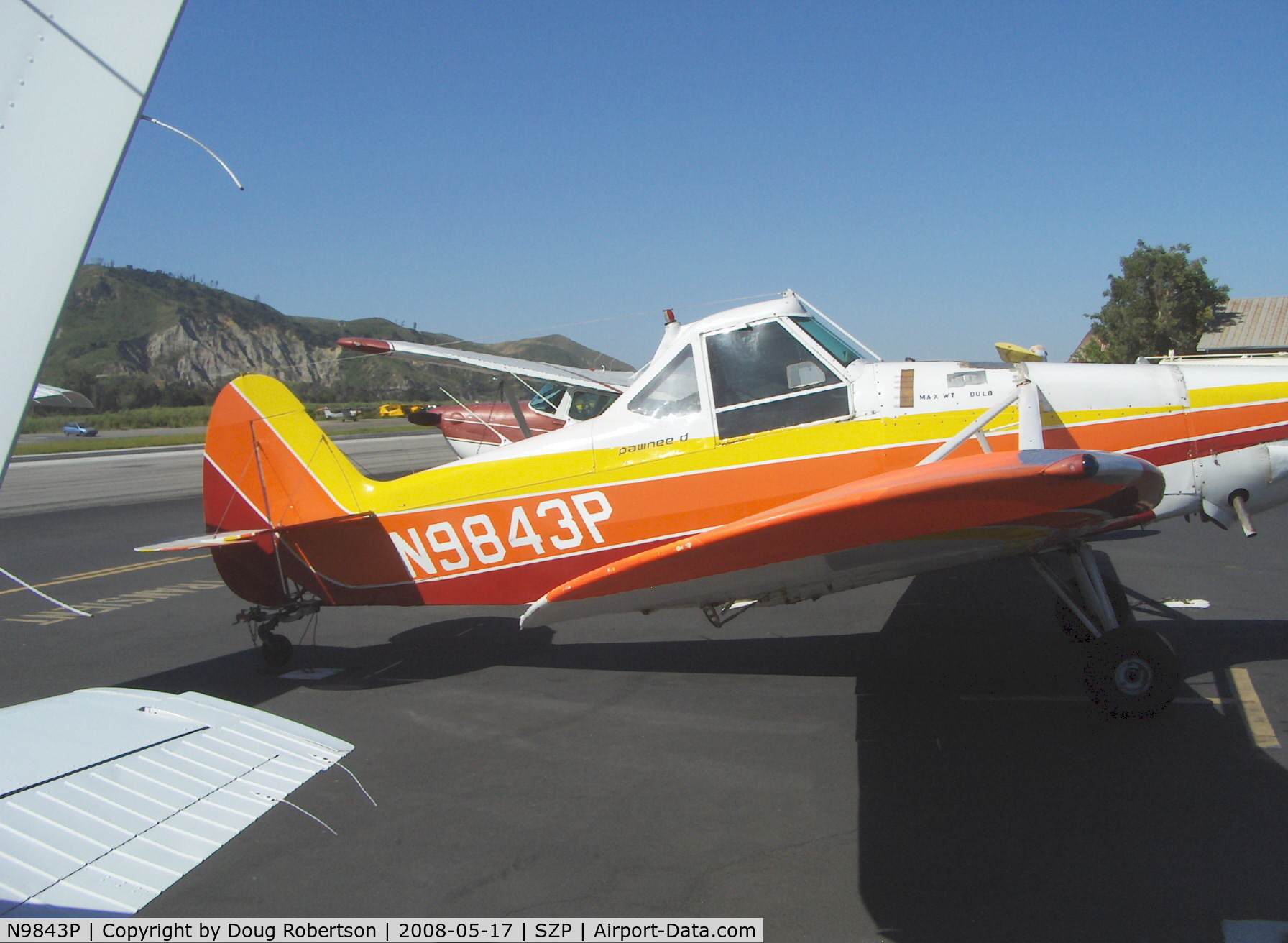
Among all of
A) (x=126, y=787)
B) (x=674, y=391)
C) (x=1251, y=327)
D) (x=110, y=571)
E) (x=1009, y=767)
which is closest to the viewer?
(x=126, y=787)

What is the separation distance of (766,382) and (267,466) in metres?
4.05

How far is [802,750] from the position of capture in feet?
15.6

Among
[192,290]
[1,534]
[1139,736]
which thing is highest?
[192,290]

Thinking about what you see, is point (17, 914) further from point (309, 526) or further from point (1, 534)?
point (1, 534)

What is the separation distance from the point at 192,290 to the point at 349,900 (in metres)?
12.7

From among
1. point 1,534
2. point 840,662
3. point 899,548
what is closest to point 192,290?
point 1,534

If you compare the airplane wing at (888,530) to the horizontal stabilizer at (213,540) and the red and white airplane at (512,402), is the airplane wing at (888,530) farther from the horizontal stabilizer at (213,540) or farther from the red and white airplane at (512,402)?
the red and white airplane at (512,402)

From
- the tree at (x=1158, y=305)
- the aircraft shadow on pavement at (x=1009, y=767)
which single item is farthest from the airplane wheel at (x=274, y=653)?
the tree at (x=1158, y=305)

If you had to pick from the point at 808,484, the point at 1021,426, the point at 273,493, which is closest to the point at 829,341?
the point at 808,484

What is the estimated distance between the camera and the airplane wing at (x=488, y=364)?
40.4ft

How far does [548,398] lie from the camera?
1689 centimetres

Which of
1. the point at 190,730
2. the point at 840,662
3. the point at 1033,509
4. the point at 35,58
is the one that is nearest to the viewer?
the point at 35,58

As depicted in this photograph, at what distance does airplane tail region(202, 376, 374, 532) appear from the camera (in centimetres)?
644
